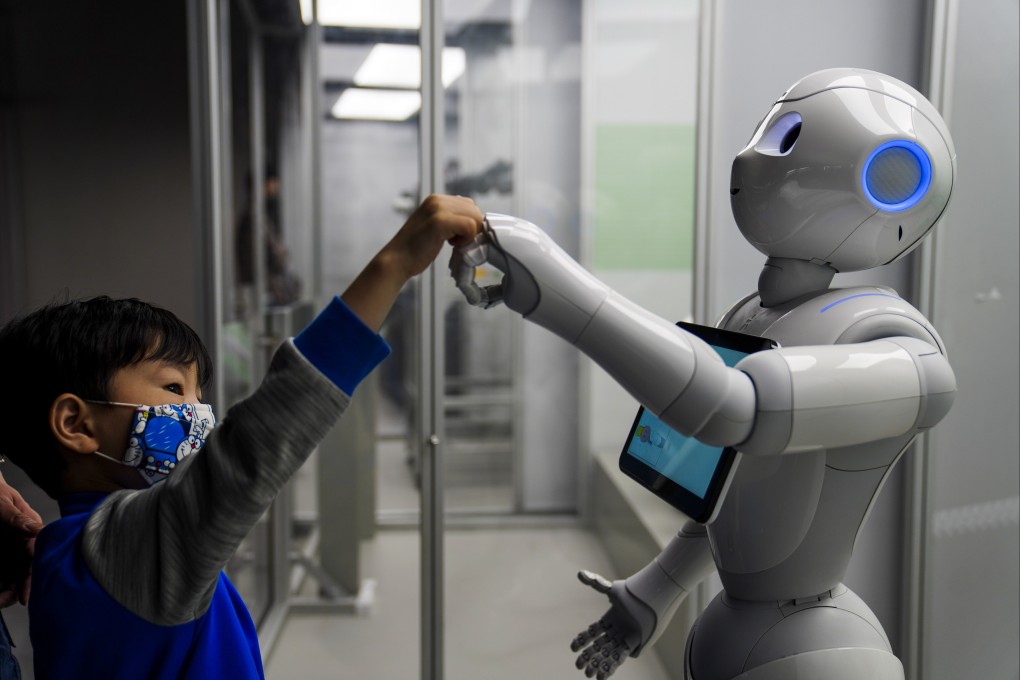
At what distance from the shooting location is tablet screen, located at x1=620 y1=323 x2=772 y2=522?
0.96m

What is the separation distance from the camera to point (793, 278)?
115 cm

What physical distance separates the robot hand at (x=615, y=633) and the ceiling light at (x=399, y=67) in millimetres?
1358

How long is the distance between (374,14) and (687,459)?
68.9 inches

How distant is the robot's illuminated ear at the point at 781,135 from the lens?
110 centimetres

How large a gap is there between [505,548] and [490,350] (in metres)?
A: 0.59

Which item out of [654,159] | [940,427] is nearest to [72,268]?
[654,159]

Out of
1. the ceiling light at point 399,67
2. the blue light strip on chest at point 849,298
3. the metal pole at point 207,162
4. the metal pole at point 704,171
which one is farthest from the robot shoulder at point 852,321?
the metal pole at point 207,162

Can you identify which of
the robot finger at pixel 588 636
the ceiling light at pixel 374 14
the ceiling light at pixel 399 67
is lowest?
the robot finger at pixel 588 636

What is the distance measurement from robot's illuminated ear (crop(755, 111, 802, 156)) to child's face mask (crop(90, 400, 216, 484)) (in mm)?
856

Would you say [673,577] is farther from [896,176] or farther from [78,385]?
[78,385]

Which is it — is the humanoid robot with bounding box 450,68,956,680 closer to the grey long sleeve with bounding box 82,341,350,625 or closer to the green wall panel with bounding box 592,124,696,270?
the grey long sleeve with bounding box 82,341,350,625

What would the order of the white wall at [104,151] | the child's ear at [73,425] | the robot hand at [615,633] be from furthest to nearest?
the white wall at [104,151], the robot hand at [615,633], the child's ear at [73,425]

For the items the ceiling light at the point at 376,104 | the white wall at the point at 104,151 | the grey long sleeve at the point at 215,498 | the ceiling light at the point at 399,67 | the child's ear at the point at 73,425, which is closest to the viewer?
the grey long sleeve at the point at 215,498

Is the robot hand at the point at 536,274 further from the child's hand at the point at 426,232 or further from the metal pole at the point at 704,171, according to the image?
the metal pole at the point at 704,171
